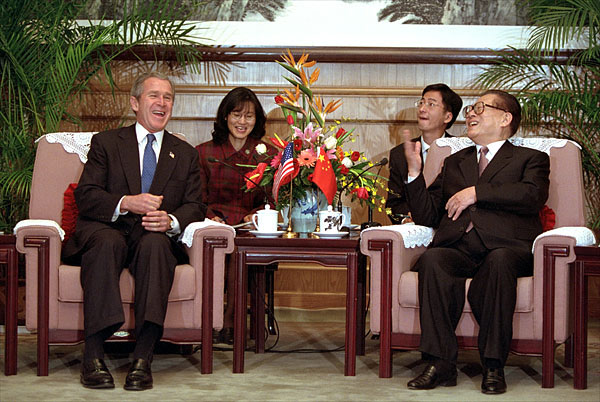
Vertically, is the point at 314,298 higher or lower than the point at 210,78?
lower

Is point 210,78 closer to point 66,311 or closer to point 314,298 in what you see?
point 314,298

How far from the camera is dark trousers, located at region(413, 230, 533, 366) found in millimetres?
3396

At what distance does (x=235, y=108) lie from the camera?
4.77 m

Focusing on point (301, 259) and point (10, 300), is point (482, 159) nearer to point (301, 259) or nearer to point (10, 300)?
point (301, 259)

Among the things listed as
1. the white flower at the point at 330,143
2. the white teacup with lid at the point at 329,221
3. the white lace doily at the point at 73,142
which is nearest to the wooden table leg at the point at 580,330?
the white teacup with lid at the point at 329,221

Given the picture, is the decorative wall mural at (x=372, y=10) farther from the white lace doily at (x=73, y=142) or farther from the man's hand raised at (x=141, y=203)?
the man's hand raised at (x=141, y=203)

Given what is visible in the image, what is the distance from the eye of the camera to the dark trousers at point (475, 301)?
3396 millimetres

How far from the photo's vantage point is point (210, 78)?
5469 mm

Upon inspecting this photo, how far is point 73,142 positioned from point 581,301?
251 cm

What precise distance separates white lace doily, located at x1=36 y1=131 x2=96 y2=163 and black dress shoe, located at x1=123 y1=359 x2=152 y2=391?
3.97ft

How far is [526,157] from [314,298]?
6.63 feet

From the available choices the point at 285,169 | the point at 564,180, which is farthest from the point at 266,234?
the point at 564,180

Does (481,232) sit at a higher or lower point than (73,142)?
lower

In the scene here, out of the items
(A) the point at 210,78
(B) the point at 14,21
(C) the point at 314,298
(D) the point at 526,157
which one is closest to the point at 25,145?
(B) the point at 14,21
